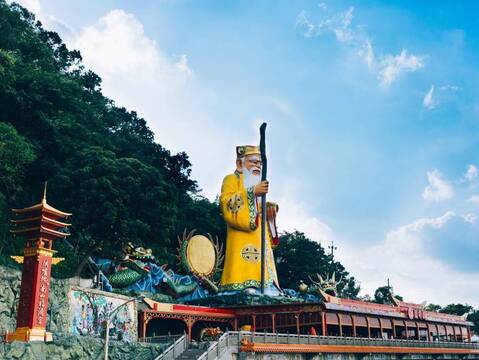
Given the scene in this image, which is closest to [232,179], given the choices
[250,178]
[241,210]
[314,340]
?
[250,178]

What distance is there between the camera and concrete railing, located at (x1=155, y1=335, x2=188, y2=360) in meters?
22.3

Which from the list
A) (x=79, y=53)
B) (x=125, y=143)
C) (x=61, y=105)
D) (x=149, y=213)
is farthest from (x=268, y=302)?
(x=79, y=53)

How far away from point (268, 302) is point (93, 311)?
10722 mm

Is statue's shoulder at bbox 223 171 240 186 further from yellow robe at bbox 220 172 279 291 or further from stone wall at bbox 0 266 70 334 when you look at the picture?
stone wall at bbox 0 266 70 334

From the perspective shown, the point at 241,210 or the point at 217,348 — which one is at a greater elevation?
the point at 241,210

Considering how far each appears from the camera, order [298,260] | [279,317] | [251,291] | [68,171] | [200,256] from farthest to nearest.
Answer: [298,260]
[200,256]
[251,291]
[68,171]
[279,317]

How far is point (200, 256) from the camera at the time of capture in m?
38.1

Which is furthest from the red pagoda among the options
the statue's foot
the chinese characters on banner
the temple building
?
the statue's foot

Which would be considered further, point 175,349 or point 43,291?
point 175,349

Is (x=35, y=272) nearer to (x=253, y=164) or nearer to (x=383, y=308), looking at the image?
(x=253, y=164)

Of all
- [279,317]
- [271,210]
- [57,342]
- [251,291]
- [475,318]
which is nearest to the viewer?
[57,342]

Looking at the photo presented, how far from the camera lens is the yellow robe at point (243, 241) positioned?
3622 centimetres

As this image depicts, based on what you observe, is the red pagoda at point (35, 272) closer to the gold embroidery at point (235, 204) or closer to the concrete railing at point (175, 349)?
the concrete railing at point (175, 349)

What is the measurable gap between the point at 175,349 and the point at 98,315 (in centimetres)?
565
